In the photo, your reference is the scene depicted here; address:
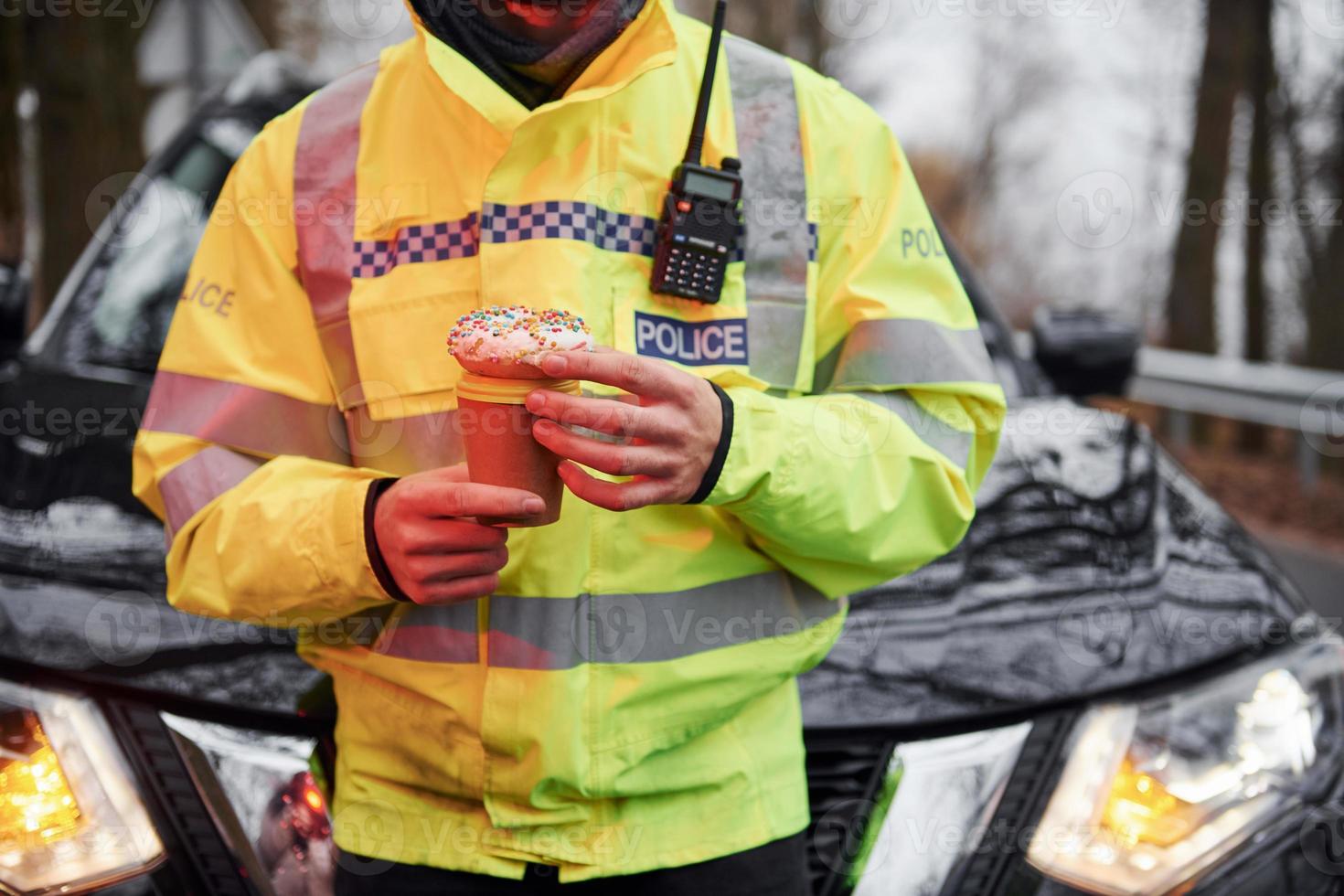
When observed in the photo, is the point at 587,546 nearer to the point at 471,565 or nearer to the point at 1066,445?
the point at 471,565

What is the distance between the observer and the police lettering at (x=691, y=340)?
5.36 ft

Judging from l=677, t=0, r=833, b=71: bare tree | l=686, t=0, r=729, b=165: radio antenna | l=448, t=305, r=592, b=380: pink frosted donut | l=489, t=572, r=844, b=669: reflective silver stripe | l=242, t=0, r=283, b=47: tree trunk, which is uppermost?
l=677, t=0, r=833, b=71: bare tree

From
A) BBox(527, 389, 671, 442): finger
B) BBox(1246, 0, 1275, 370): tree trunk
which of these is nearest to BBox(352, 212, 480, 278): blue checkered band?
BBox(527, 389, 671, 442): finger

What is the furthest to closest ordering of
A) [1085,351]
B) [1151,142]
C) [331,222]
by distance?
[1151,142] → [1085,351] → [331,222]

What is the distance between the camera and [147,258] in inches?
139

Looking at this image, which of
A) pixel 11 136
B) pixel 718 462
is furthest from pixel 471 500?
pixel 11 136

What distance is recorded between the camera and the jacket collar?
1566 millimetres

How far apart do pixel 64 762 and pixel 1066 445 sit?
7.00 feet

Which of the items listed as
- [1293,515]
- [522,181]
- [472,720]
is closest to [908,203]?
[522,181]

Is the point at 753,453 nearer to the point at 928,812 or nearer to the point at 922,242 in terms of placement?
the point at 922,242

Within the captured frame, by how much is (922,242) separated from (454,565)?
76cm

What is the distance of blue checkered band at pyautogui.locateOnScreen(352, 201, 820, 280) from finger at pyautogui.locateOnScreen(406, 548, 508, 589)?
387 mm

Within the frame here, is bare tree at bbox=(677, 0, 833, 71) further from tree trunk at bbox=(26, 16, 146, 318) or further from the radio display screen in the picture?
the radio display screen

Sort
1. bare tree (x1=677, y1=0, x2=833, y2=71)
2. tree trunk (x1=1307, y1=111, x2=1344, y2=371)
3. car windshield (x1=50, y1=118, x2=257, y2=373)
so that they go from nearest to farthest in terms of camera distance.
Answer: car windshield (x1=50, y1=118, x2=257, y2=373) → tree trunk (x1=1307, y1=111, x2=1344, y2=371) → bare tree (x1=677, y1=0, x2=833, y2=71)
